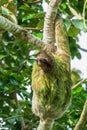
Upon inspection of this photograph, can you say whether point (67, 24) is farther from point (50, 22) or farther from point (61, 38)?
point (50, 22)

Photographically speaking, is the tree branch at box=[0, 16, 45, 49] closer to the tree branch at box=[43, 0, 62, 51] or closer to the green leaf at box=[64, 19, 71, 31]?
the tree branch at box=[43, 0, 62, 51]

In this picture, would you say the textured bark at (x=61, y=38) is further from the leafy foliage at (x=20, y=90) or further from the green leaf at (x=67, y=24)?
the leafy foliage at (x=20, y=90)

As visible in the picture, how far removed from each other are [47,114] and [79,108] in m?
1.36

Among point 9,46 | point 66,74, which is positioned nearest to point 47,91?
point 66,74

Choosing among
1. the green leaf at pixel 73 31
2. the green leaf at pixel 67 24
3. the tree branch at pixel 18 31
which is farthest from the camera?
the green leaf at pixel 73 31

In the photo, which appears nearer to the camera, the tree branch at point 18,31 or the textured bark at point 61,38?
the tree branch at point 18,31

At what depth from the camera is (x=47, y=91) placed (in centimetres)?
155

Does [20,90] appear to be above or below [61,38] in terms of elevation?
below

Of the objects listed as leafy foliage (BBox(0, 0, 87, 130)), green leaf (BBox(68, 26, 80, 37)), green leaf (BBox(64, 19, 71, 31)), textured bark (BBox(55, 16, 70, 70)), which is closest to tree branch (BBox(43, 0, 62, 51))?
textured bark (BBox(55, 16, 70, 70))

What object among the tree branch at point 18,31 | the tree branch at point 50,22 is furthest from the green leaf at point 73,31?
the tree branch at point 18,31

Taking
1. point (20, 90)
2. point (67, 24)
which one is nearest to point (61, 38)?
point (67, 24)

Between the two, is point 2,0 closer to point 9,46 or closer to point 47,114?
point 47,114

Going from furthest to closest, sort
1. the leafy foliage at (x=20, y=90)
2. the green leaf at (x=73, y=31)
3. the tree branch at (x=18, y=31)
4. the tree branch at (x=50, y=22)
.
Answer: the leafy foliage at (x=20, y=90) < the green leaf at (x=73, y=31) < the tree branch at (x=50, y=22) < the tree branch at (x=18, y=31)

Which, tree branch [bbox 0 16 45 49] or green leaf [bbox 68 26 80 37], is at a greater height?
tree branch [bbox 0 16 45 49]
